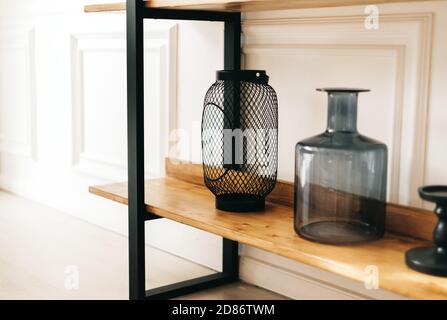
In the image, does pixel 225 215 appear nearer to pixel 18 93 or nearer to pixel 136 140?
pixel 136 140

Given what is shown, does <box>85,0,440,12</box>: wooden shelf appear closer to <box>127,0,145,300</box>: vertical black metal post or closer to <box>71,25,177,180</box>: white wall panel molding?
<box>127,0,145,300</box>: vertical black metal post

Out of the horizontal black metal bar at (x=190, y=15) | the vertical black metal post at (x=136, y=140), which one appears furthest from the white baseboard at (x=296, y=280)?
the horizontal black metal bar at (x=190, y=15)

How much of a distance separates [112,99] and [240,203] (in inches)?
37.8

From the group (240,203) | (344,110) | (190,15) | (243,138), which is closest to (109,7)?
(190,15)

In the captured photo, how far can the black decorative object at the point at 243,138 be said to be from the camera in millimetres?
1656

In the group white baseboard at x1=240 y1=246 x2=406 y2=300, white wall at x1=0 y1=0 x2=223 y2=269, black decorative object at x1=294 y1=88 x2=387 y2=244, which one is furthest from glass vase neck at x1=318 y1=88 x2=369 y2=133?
white wall at x1=0 y1=0 x2=223 y2=269

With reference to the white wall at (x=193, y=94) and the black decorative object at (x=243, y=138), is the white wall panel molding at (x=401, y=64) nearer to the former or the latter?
the white wall at (x=193, y=94)

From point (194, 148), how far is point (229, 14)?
1.41 ft

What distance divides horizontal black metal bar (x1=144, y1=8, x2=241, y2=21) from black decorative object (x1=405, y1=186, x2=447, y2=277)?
0.79 m

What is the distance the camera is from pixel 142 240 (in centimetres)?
173

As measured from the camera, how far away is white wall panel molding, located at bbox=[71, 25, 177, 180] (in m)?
2.16

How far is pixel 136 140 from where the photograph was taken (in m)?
1.68
